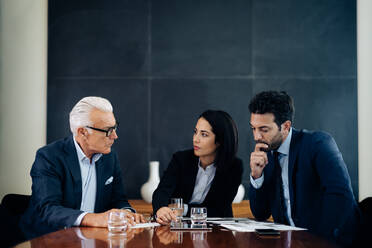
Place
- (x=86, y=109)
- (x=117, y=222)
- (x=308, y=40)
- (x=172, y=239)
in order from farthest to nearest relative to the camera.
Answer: (x=308, y=40) < (x=86, y=109) < (x=117, y=222) < (x=172, y=239)

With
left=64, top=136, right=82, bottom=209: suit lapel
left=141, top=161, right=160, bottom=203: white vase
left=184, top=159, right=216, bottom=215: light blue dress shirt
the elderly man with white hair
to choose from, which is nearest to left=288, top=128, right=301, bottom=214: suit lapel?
left=184, top=159, right=216, bottom=215: light blue dress shirt

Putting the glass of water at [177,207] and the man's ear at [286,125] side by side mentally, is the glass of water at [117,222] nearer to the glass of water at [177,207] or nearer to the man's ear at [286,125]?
the glass of water at [177,207]

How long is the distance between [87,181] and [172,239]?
1.20 metres

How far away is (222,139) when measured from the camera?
349 cm

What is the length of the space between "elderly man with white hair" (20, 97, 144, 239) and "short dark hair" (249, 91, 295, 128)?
3.51 ft

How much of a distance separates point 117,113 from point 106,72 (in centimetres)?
48

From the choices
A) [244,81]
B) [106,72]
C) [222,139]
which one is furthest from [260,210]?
[106,72]

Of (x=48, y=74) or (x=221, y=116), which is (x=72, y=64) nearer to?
(x=48, y=74)

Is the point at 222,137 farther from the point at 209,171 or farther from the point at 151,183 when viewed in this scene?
the point at 151,183

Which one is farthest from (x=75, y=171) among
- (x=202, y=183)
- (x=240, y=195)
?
(x=240, y=195)

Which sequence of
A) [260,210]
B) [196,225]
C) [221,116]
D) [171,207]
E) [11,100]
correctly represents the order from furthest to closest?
[11,100], [221,116], [260,210], [171,207], [196,225]

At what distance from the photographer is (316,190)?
287cm

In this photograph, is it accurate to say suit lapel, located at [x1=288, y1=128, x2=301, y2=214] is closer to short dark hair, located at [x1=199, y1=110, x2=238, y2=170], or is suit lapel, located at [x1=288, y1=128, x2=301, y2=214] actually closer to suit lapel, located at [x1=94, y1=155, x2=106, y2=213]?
short dark hair, located at [x1=199, y1=110, x2=238, y2=170]

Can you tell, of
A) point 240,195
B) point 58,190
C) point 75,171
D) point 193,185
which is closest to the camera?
point 58,190
